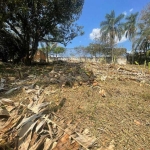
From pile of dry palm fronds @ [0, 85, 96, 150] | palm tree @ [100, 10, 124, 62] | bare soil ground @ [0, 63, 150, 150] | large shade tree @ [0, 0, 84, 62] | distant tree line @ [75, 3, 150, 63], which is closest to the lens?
pile of dry palm fronds @ [0, 85, 96, 150]

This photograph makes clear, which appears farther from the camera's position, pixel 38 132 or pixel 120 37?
pixel 120 37

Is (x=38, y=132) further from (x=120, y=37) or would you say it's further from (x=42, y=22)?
(x=120, y=37)

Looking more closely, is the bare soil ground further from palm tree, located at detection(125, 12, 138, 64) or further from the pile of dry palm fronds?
palm tree, located at detection(125, 12, 138, 64)

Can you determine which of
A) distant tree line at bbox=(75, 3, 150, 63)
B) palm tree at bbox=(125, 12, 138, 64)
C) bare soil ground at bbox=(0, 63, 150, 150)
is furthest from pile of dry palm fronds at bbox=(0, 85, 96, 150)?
palm tree at bbox=(125, 12, 138, 64)

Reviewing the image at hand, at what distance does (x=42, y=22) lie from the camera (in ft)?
35.4

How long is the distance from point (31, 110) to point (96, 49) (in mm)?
25548

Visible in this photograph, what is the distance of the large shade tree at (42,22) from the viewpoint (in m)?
10.2

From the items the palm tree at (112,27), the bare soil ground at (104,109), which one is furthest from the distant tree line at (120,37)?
the bare soil ground at (104,109)

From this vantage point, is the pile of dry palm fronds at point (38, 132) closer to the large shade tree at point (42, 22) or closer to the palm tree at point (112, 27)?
the large shade tree at point (42, 22)

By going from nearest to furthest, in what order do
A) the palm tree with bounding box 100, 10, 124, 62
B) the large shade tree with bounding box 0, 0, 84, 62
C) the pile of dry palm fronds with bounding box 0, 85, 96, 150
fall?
the pile of dry palm fronds with bounding box 0, 85, 96, 150, the large shade tree with bounding box 0, 0, 84, 62, the palm tree with bounding box 100, 10, 124, 62

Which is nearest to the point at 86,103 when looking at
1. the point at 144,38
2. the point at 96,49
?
the point at 144,38

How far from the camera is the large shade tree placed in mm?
10188

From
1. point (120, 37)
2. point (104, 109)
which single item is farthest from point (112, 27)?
point (104, 109)

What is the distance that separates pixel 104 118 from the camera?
259 centimetres
